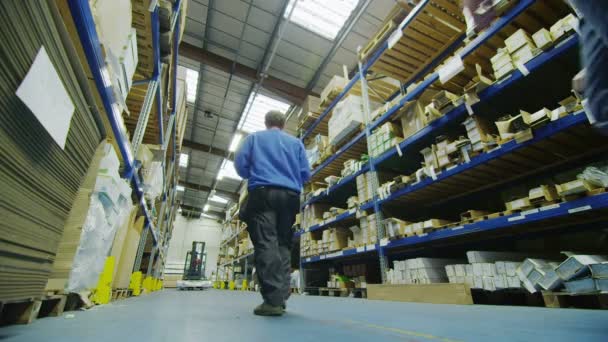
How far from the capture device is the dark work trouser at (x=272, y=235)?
192 cm

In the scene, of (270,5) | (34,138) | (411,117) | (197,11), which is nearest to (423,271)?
(411,117)

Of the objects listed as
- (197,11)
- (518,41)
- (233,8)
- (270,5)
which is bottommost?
(518,41)

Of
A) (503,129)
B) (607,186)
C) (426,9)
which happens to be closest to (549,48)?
(503,129)

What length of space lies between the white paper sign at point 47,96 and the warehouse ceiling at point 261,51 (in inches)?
269

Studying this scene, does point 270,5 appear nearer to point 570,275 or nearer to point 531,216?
point 531,216

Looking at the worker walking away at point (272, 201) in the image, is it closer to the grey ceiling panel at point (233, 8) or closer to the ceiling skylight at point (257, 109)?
the grey ceiling panel at point (233, 8)

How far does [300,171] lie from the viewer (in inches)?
100

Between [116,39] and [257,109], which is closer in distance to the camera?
[116,39]

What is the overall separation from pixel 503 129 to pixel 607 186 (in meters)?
0.89

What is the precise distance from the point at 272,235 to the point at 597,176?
2512 millimetres

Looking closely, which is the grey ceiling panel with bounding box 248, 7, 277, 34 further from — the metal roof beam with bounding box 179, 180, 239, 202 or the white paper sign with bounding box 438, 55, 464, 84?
the metal roof beam with bounding box 179, 180, 239, 202

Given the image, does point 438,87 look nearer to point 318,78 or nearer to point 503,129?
point 503,129

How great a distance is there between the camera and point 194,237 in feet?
74.7

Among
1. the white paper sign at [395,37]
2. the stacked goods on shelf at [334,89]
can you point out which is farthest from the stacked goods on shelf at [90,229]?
the stacked goods on shelf at [334,89]
